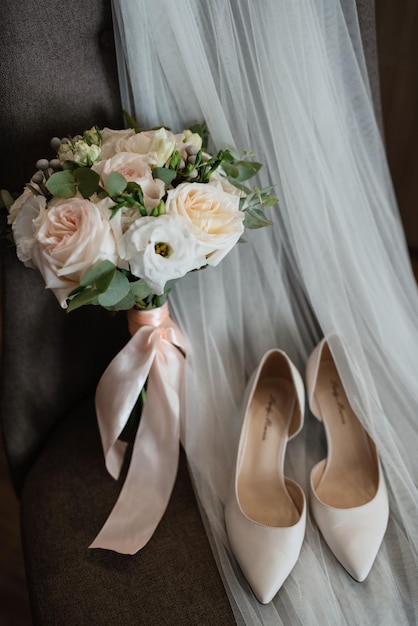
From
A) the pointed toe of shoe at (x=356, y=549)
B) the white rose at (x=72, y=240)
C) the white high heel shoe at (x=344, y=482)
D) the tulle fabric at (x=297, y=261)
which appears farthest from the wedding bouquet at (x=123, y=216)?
the pointed toe of shoe at (x=356, y=549)

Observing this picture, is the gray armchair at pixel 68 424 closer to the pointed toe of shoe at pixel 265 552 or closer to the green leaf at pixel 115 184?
the pointed toe of shoe at pixel 265 552

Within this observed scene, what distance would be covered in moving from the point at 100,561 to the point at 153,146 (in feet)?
1.89

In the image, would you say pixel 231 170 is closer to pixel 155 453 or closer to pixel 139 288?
pixel 139 288

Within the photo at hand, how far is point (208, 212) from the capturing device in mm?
658

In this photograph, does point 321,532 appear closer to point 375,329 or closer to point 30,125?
point 375,329

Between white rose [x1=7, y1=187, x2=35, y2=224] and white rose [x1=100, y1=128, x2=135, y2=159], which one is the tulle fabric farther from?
white rose [x1=7, y1=187, x2=35, y2=224]

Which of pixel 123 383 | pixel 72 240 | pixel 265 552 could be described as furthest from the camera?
pixel 123 383

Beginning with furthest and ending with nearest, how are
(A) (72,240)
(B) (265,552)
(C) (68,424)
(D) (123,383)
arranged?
1. (C) (68,424)
2. (D) (123,383)
3. (B) (265,552)
4. (A) (72,240)

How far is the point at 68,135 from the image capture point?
767 millimetres

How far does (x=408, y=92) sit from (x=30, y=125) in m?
0.74

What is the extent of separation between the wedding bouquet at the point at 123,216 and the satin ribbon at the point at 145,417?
0.14 m

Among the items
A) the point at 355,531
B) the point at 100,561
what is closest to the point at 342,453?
the point at 355,531

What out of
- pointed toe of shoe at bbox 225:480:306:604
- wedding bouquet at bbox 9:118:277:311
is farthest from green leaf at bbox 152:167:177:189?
pointed toe of shoe at bbox 225:480:306:604

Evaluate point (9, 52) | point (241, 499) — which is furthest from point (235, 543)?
point (9, 52)
